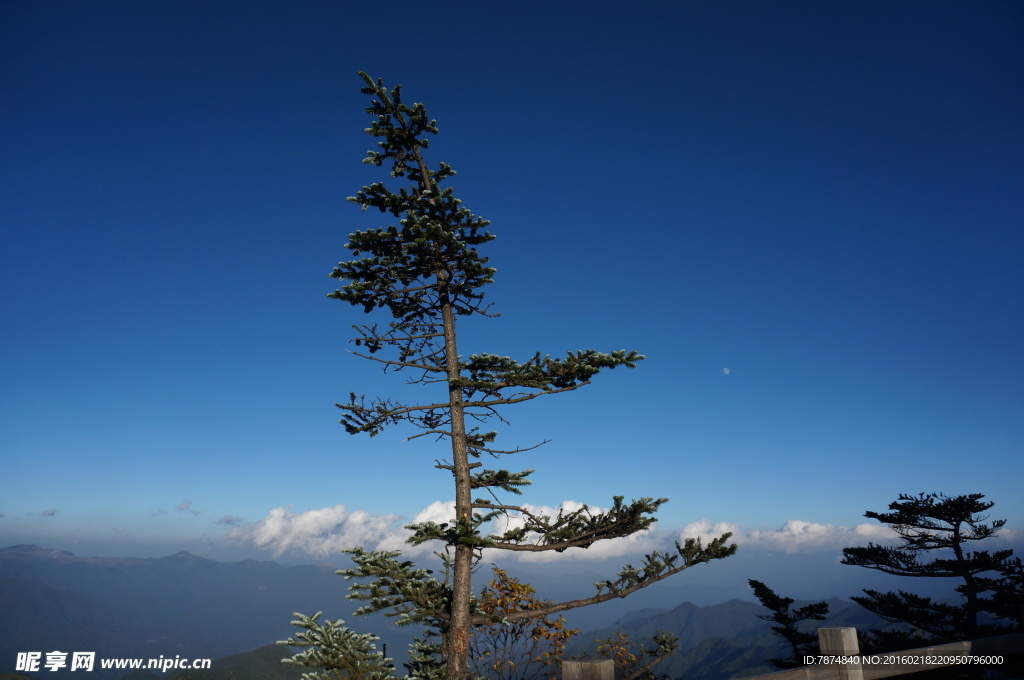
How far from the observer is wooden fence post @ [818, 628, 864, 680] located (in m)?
5.84

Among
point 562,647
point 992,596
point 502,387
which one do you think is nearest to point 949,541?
point 992,596

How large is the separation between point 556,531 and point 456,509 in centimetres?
157

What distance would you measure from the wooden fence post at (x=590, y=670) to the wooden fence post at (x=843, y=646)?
274 centimetres

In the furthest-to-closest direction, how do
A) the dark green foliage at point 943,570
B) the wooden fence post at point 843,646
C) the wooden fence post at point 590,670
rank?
the dark green foliage at point 943,570 < the wooden fence post at point 843,646 < the wooden fence post at point 590,670

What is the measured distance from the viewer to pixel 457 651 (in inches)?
306

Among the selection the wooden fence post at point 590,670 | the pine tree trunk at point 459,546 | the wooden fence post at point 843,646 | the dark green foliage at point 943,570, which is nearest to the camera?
the wooden fence post at point 590,670

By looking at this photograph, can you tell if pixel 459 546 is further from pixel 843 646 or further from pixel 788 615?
pixel 788 615

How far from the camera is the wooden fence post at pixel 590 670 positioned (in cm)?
457

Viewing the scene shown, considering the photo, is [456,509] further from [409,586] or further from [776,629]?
[776,629]

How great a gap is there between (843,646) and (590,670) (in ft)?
10.9

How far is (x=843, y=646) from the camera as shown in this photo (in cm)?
596

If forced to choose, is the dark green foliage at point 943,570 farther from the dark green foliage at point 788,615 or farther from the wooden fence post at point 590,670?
the wooden fence post at point 590,670

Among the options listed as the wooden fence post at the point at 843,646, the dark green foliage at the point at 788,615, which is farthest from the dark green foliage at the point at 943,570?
the wooden fence post at the point at 843,646

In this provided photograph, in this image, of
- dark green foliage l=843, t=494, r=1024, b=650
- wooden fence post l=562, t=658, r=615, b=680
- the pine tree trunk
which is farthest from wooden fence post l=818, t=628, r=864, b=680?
dark green foliage l=843, t=494, r=1024, b=650
